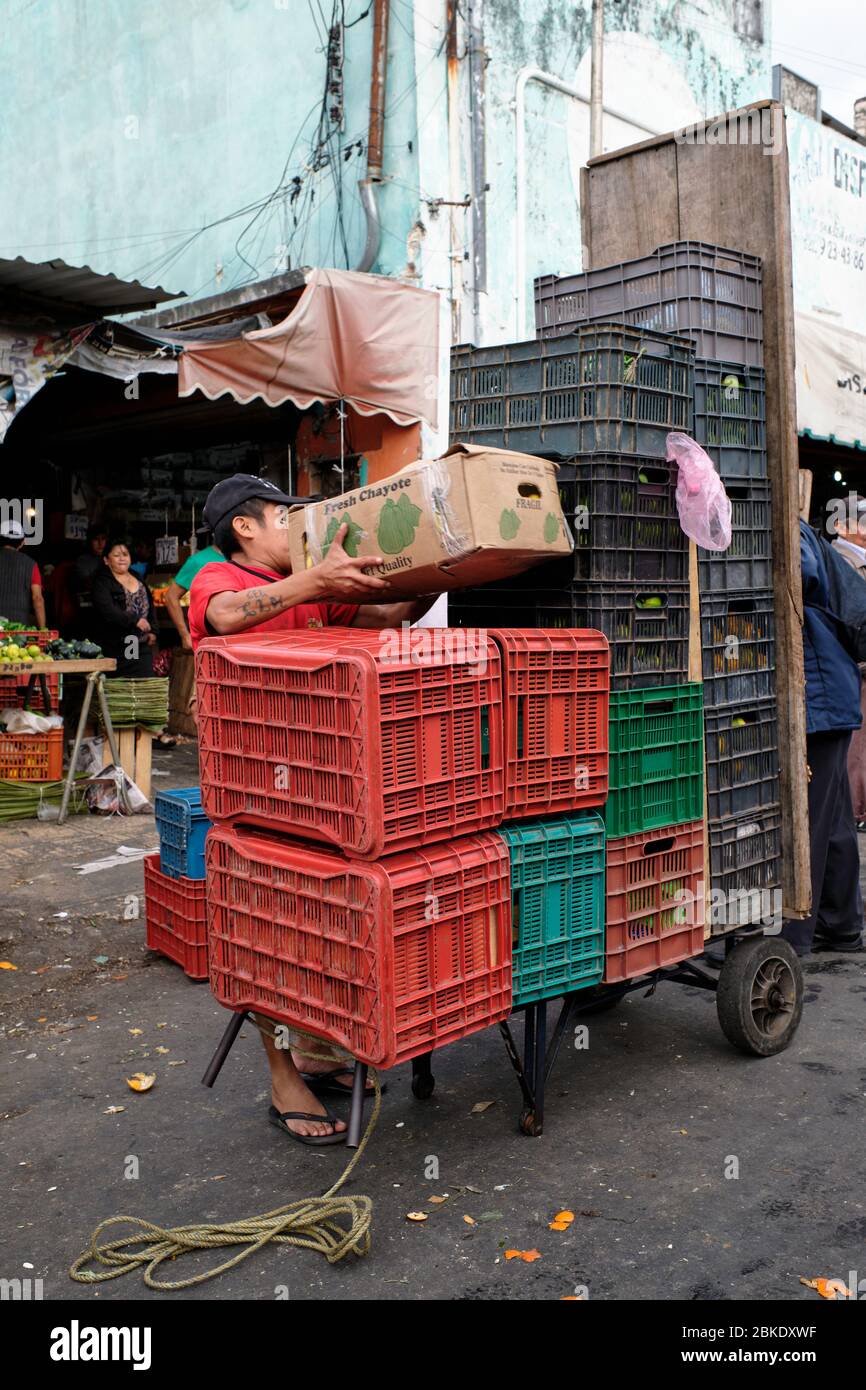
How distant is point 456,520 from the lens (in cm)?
312

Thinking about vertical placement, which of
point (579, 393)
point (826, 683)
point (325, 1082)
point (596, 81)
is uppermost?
point (596, 81)

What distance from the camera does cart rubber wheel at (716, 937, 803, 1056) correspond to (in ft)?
13.6

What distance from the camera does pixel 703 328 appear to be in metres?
4.11

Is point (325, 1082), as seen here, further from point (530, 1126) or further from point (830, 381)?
point (830, 381)

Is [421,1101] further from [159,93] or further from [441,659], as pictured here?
[159,93]

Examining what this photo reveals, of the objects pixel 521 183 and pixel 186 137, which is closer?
pixel 521 183

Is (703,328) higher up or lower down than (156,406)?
lower down

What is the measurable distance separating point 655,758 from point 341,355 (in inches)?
251

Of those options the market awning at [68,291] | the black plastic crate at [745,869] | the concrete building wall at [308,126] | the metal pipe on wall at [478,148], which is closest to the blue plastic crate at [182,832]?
the black plastic crate at [745,869]

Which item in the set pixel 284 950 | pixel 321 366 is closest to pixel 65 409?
pixel 321 366

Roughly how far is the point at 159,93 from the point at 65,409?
176 inches

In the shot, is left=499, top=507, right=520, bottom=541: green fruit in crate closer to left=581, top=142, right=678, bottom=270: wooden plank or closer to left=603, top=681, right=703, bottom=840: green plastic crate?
left=603, top=681, right=703, bottom=840: green plastic crate
